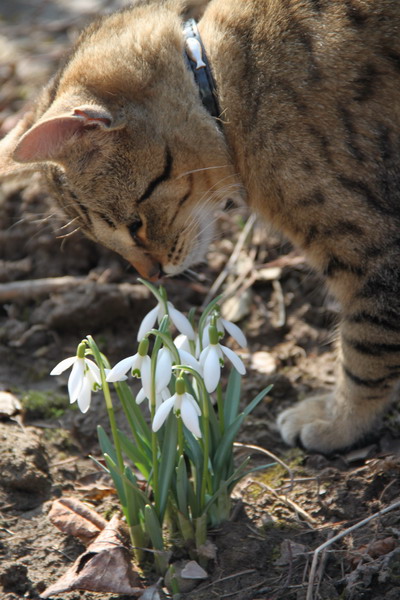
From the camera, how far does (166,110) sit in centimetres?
262

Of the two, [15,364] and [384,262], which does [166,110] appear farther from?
[15,364]

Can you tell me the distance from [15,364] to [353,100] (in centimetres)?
197

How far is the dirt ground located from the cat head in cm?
45

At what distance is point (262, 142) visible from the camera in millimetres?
2602

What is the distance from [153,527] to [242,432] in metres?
0.85

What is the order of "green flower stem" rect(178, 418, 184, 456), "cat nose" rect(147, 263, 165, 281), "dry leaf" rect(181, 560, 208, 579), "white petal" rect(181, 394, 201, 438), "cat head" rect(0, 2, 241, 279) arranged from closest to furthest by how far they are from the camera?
1. "white petal" rect(181, 394, 201, 438)
2. "green flower stem" rect(178, 418, 184, 456)
3. "dry leaf" rect(181, 560, 208, 579)
4. "cat head" rect(0, 2, 241, 279)
5. "cat nose" rect(147, 263, 165, 281)

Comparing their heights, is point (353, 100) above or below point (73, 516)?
above

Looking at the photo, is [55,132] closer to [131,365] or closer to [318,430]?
[131,365]

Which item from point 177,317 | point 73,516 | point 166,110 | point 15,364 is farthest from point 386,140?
point 15,364

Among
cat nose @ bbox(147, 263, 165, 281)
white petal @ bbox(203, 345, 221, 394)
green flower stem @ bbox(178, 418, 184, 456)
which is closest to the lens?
white petal @ bbox(203, 345, 221, 394)

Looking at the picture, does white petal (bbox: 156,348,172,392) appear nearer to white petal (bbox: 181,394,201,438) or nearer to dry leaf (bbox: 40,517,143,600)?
white petal (bbox: 181,394,201,438)

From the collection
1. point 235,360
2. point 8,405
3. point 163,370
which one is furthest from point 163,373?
point 8,405

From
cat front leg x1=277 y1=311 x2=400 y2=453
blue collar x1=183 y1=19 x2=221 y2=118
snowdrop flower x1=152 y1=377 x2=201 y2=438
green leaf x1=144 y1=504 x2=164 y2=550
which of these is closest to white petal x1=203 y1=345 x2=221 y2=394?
snowdrop flower x1=152 y1=377 x2=201 y2=438

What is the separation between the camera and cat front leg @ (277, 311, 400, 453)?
2.67 metres
